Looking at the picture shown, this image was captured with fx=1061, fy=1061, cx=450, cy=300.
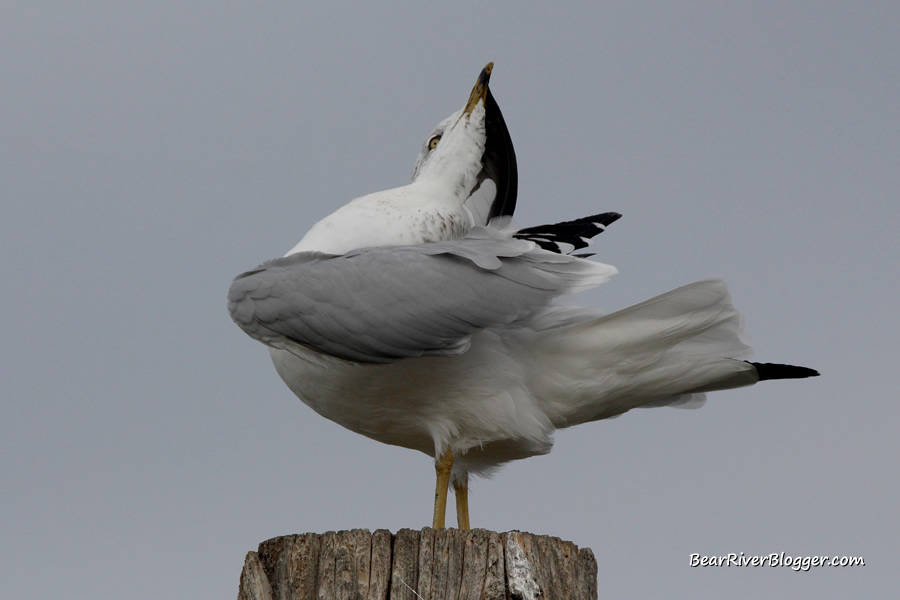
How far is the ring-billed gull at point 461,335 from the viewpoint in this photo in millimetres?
4148

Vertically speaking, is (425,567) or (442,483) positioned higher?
(442,483)

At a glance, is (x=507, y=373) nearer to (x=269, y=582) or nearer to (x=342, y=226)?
(x=342, y=226)

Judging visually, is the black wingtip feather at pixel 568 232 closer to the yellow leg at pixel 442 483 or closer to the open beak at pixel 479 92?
the open beak at pixel 479 92

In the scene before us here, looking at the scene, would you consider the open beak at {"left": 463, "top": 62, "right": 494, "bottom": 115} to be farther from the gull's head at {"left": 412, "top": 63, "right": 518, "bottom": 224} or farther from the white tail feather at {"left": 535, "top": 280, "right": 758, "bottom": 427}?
the white tail feather at {"left": 535, "top": 280, "right": 758, "bottom": 427}

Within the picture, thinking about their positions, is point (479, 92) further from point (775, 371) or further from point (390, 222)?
point (775, 371)

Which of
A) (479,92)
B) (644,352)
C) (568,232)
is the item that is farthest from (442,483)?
(479,92)

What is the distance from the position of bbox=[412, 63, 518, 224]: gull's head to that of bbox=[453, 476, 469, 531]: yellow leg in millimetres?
1297

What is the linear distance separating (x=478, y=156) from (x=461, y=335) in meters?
1.35

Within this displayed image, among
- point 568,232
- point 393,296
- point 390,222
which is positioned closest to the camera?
point 393,296

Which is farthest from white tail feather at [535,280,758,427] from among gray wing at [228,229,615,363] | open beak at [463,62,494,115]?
open beak at [463,62,494,115]

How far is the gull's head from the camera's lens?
16.9 ft

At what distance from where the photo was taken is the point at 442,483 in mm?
4469

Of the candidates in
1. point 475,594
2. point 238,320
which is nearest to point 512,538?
point 475,594

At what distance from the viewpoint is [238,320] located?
13.8 feet
